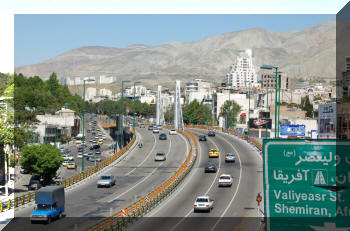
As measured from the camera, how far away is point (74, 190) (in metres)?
57.1

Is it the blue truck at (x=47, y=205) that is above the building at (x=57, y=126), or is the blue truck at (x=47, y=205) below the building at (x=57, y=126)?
below

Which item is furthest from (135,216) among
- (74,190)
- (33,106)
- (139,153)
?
(33,106)

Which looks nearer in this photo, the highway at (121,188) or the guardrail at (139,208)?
the guardrail at (139,208)

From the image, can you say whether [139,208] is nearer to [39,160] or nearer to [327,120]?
[39,160]

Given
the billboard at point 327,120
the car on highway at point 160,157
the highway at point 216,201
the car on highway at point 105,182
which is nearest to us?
the highway at point 216,201

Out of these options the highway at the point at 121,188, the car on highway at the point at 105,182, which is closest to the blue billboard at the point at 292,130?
the highway at the point at 121,188

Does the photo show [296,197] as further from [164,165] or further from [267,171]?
[164,165]

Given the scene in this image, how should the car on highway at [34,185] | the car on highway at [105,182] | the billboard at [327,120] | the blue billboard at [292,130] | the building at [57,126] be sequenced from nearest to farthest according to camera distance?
the car on highway at [105,182] < the car on highway at [34,185] < the blue billboard at [292,130] < the billboard at [327,120] < the building at [57,126]

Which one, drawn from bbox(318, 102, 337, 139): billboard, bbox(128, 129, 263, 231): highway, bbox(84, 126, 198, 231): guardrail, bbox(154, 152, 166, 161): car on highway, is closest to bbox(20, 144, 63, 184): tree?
bbox(84, 126, 198, 231): guardrail

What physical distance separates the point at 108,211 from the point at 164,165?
113 ft

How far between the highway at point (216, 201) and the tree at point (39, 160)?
14.1 meters

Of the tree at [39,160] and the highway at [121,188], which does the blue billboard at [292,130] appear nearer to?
the highway at [121,188]

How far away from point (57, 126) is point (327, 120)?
194 feet

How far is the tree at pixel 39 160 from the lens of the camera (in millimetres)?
59938
